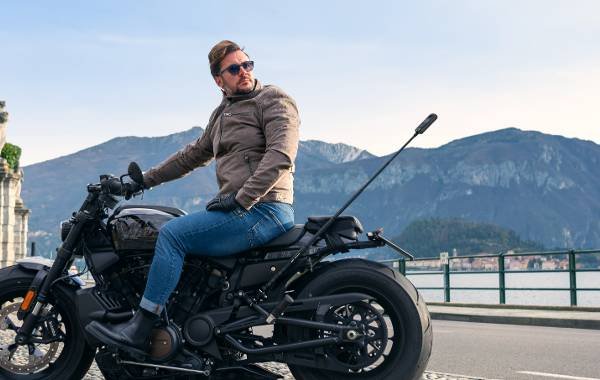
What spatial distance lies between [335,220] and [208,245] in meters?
0.63

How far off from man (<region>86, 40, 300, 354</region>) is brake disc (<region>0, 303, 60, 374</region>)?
1.34ft

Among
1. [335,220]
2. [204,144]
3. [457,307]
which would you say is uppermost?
[204,144]

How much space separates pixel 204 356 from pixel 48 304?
93 centimetres

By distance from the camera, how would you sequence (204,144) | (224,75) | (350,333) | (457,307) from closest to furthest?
(350,333) → (224,75) → (204,144) → (457,307)

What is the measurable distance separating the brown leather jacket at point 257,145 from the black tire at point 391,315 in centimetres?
49

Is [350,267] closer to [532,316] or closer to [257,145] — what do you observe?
[257,145]

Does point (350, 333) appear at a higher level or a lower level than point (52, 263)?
lower

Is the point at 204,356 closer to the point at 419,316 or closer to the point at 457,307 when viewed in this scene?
the point at 419,316

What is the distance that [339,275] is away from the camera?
4.46 metres

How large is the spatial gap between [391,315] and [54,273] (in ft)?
5.77

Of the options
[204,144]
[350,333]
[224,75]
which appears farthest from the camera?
[204,144]

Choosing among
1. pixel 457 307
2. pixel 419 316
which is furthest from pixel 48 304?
pixel 457 307

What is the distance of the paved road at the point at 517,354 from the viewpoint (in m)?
7.27

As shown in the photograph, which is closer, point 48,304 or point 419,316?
point 419,316
